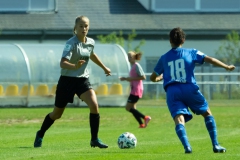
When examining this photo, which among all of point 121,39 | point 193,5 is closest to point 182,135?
point 121,39

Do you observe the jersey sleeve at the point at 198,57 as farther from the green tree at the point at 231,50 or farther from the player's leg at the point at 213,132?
the green tree at the point at 231,50

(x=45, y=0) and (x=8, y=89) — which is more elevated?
(x=45, y=0)

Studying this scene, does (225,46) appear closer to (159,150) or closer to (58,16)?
(58,16)

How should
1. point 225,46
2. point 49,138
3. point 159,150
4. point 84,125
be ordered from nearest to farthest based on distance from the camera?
point 159,150, point 49,138, point 84,125, point 225,46

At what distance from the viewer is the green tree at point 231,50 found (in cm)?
4306

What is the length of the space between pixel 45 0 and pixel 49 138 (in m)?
30.8

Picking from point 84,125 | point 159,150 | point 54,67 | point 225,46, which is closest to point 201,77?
point 225,46

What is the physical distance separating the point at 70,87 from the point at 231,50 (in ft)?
104

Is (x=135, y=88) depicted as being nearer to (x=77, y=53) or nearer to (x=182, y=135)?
(x=77, y=53)

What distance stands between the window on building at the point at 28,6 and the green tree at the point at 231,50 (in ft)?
32.3

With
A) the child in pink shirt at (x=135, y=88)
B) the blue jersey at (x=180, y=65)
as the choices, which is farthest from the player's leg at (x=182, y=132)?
the child in pink shirt at (x=135, y=88)

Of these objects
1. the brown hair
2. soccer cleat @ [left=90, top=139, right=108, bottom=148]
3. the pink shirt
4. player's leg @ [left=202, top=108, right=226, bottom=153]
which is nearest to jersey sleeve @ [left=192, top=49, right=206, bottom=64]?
the brown hair

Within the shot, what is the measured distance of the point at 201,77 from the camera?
127 ft

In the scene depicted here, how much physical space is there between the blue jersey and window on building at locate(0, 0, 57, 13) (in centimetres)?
3466
